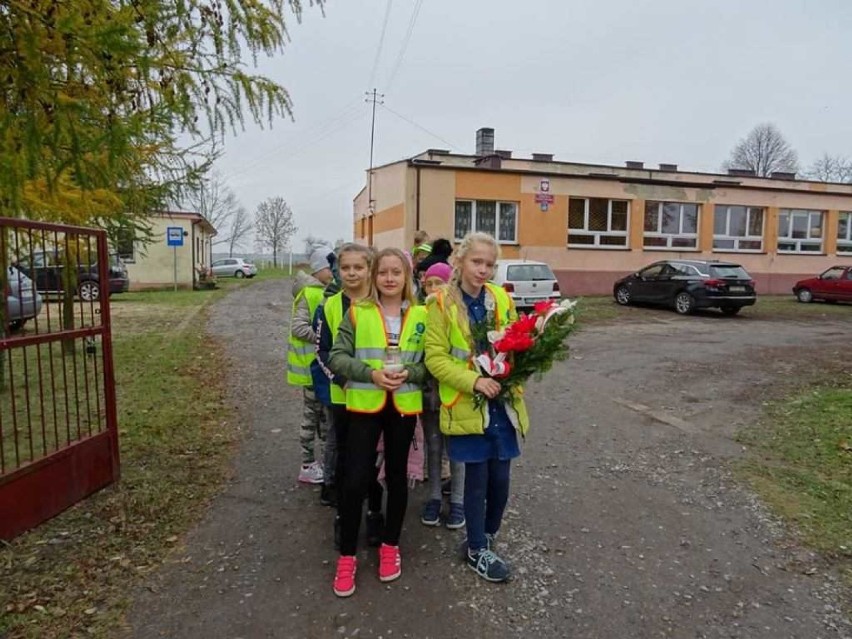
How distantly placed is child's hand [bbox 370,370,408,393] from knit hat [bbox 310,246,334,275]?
1369 millimetres

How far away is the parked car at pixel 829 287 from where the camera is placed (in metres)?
21.7

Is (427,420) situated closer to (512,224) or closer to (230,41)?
(230,41)

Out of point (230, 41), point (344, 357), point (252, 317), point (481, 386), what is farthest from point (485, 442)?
point (252, 317)

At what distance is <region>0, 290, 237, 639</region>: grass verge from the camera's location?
9.21 feet

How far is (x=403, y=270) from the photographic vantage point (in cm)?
315

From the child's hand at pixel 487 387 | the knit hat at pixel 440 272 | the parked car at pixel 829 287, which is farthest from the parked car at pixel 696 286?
the child's hand at pixel 487 387

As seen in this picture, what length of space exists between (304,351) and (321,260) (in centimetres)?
63

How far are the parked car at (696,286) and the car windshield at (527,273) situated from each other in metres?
4.05

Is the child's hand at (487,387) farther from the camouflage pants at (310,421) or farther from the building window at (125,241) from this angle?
the building window at (125,241)

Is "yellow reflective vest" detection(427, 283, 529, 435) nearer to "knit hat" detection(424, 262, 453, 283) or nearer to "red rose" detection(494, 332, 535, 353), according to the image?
"red rose" detection(494, 332, 535, 353)

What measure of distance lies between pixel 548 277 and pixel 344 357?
13.9m

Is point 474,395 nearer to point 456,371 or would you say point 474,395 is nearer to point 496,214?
point 456,371

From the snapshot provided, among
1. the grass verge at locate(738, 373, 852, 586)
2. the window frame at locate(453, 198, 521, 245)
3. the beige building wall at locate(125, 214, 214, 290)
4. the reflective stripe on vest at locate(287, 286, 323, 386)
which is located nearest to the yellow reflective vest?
the reflective stripe on vest at locate(287, 286, 323, 386)

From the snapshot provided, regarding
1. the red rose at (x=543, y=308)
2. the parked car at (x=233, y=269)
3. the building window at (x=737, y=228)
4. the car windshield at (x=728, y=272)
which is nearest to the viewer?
the red rose at (x=543, y=308)
